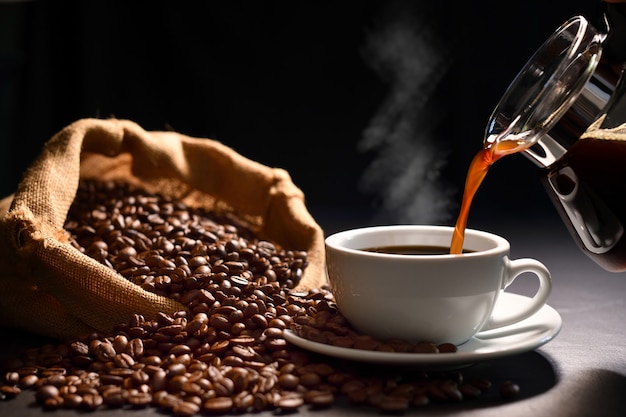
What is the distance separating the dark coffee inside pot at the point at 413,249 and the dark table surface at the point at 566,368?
0.22 meters

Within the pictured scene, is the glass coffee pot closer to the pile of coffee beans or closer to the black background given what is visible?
the pile of coffee beans

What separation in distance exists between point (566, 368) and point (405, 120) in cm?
156

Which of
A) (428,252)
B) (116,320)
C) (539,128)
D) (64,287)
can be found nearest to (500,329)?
(428,252)

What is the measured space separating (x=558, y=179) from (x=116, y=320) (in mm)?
810

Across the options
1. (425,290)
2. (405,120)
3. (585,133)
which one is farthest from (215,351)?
(405,120)

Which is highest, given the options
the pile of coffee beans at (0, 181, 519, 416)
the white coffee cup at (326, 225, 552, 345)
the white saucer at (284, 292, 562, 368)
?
the white coffee cup at (326, 225, 552, 345)

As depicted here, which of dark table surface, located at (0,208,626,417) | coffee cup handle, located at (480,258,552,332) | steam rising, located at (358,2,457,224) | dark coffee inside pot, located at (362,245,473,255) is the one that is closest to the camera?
dark table surface, located at (0,208,626,417)

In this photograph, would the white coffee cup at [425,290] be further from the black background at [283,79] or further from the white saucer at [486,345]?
the black background at [283,79]

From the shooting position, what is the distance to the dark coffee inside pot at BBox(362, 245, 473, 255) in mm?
1592

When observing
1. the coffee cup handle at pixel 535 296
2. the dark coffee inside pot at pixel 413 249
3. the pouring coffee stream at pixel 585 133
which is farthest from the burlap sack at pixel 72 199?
the pouring coffee stream at pixel 585 133

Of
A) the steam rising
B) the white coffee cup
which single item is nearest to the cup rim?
the white coffee cup

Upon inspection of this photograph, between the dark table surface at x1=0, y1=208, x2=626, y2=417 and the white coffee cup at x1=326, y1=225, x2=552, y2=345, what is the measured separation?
75mm

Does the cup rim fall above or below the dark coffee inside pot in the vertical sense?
above

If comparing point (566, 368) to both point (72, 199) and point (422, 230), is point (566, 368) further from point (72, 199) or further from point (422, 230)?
point (72, 199)
